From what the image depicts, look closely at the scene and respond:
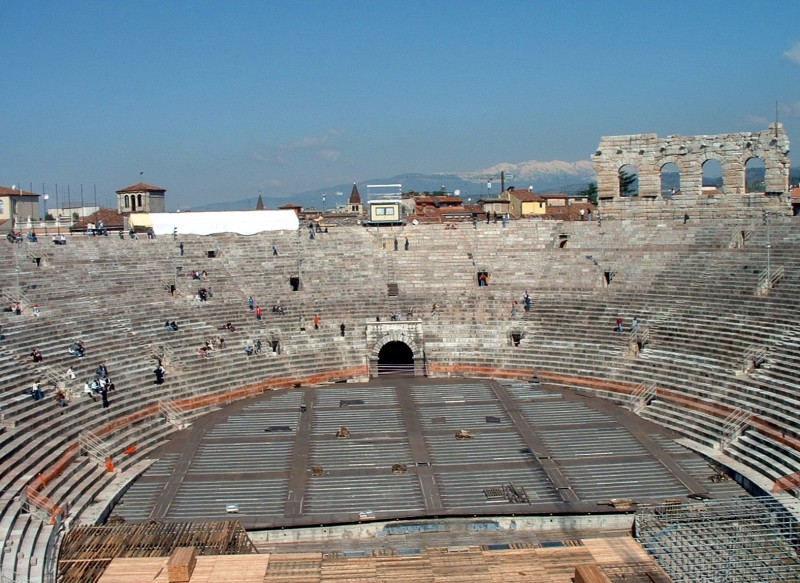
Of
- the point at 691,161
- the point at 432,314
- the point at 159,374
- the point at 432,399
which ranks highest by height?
the point at 691,161

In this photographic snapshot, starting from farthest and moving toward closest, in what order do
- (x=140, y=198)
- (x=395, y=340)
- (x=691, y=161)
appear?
(x=140, y=198) < (x=691, y=161) < (x=395, y=340)

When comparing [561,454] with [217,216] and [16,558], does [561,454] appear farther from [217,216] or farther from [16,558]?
[217,216]

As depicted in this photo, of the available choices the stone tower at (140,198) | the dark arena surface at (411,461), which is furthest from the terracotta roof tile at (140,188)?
the dark arena surface at (411,461)

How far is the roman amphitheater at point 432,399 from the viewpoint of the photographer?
18.1 m

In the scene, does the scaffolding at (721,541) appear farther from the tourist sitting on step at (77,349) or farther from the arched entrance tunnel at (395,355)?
the tourist sitting on step at (77,349)

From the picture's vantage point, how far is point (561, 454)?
25.4 meters

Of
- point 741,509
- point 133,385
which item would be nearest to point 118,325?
point 133,385

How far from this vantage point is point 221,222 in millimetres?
44500

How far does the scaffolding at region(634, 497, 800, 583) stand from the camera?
16172mm

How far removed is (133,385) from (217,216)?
56.1ft

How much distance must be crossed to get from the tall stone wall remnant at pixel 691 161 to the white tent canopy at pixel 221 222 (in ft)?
53.7

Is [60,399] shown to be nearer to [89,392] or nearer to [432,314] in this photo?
[89,392]

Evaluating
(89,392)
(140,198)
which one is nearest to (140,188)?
(140,198)

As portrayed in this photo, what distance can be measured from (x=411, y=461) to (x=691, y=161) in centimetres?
2302
